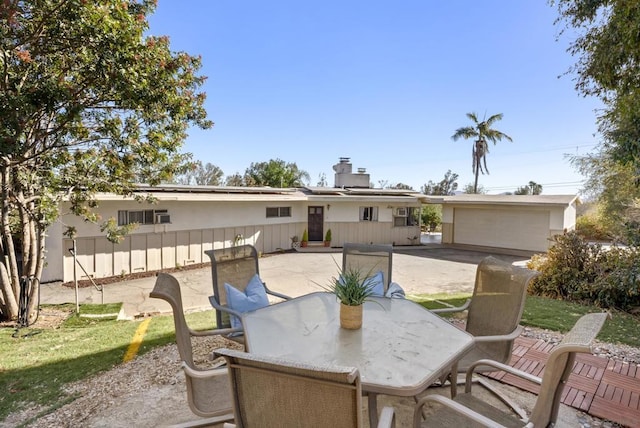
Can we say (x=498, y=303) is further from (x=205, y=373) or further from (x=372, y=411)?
(x=205, y=373)

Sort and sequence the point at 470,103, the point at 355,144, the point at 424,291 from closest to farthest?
the point at 424,291, the point at 470,103, the point at 355,144

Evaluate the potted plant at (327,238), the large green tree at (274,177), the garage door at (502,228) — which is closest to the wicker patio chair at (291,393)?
the potted plant at (327,238)

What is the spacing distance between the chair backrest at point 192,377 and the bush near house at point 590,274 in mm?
7533

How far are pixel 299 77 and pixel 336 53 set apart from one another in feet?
11.4

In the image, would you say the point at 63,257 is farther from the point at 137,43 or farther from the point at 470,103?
the point at 470,103

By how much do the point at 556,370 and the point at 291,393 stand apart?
4.33 feet

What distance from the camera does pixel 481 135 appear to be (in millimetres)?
26406

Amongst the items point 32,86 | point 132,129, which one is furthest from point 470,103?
point 32,86

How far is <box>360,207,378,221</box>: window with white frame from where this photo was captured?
Answer: 17.0 metres

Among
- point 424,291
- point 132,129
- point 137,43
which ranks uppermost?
point 137,43

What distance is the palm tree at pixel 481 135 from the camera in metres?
26.2

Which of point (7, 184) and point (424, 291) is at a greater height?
point (7, 184)

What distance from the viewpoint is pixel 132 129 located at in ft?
21.5

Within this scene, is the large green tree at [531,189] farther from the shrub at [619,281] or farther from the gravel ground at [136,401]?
the gravel ground at [136,401]
